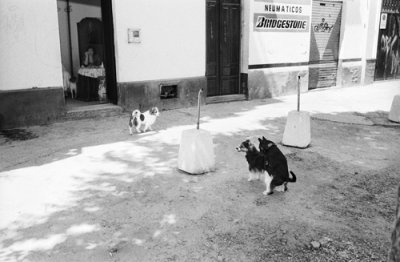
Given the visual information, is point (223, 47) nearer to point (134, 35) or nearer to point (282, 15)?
point (282, 15)

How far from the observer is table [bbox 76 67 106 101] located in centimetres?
1038

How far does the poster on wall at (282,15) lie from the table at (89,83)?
477 centimetres

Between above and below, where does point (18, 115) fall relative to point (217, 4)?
below

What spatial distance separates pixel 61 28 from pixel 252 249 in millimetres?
10904

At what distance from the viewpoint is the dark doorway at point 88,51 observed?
9.65m

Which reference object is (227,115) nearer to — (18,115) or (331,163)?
(331,163)

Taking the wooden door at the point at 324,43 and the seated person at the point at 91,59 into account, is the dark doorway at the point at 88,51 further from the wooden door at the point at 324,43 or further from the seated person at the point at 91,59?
the wooden door at the point at 324,43

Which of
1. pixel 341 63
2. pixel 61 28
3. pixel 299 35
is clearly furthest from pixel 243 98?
pixel 61 28

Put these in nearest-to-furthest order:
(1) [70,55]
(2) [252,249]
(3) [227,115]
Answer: (2) [252,249], (3) [227,115], (1) [70,55]

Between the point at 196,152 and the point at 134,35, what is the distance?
16.1 feet

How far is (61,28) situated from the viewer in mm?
12414

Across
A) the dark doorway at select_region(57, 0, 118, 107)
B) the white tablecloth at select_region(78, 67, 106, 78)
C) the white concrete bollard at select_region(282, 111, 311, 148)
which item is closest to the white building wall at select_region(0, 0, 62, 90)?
the dark doorway at select_region(57, 0, 118, 107)

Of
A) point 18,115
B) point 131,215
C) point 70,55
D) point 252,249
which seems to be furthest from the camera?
point 70,55

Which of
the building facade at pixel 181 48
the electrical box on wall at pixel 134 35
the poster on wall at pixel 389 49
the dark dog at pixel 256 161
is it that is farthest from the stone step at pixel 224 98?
the poster on wall at pixel 389 49
